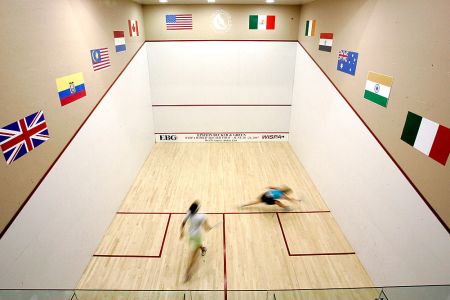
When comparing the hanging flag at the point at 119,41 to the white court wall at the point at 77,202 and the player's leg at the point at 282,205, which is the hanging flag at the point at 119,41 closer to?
the white court wall at the point at 77,202

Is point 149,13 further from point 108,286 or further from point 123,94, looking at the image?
point 108,286

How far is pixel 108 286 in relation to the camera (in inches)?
136

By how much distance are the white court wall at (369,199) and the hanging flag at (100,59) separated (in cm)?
383

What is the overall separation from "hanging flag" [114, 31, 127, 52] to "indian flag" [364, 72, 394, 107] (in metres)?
4.18

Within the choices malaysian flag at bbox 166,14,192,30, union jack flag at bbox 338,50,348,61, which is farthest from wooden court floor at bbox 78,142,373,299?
malaysian flag at bbox 166,14,192,30

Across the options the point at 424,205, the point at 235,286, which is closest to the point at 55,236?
the point at 235,286

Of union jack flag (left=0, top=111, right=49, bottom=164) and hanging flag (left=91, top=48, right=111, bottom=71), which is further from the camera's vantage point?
hanging flag (left=91, top=48, right=111, bottom=71)

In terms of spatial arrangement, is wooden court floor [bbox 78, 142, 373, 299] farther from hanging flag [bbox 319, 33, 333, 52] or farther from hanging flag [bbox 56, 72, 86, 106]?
hanging flag [bbox 319, 33, 333, 52]

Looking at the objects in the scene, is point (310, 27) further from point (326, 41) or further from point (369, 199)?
point (369, 199)

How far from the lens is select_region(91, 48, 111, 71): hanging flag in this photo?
411cm

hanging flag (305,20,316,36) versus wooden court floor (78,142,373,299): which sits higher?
hanging flag (305,20,316,36)

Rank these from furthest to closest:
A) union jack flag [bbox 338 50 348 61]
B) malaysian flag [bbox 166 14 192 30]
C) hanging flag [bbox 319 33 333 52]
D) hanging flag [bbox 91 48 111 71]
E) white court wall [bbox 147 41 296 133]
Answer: white court wall [bbox 147 41 296 133] → malaysian flag [bbox 166 14 192 30] → hanging flag [bbox 319 33 333 52] → union jack flag [bbox 338 50 348 61] → hanging flag [bbox 91 48 111 71]

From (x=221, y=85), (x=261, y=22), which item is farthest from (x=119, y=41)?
(x=261, y=22)

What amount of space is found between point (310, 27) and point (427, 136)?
13.7ft
